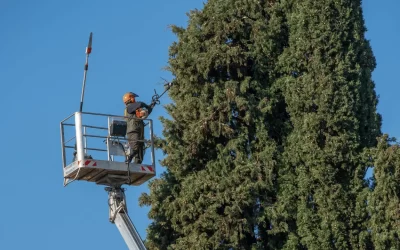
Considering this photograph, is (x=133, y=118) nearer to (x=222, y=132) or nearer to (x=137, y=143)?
(x=137, y=143)

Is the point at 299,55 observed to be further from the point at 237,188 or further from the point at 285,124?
the point at 237,188

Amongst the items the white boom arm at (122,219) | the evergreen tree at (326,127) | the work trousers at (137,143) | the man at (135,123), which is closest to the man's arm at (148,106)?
the man at (135,123)

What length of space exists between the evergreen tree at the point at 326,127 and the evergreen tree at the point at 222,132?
54 centimetres

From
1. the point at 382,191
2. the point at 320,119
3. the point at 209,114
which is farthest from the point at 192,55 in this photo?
the point at 382,191

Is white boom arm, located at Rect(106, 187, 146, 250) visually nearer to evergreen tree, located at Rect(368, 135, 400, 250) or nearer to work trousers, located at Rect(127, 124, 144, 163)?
work trousers, located at Rect(127, 124, 144, 163)

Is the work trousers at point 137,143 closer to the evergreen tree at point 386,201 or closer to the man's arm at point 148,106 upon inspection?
the man's arm at point 148,106

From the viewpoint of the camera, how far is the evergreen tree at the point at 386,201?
93.2ft

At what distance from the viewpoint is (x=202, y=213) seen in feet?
97.7

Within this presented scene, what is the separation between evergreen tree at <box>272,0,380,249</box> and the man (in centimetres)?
343

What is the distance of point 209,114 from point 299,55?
2599 mm

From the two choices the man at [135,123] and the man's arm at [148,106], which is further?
the man's arm at [148,106]

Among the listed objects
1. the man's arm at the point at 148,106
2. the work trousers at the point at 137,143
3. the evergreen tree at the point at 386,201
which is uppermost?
the man's arm at the point at 148,106

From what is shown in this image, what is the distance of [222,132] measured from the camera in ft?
99.6

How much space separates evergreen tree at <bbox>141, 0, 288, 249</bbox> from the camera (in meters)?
29.7
